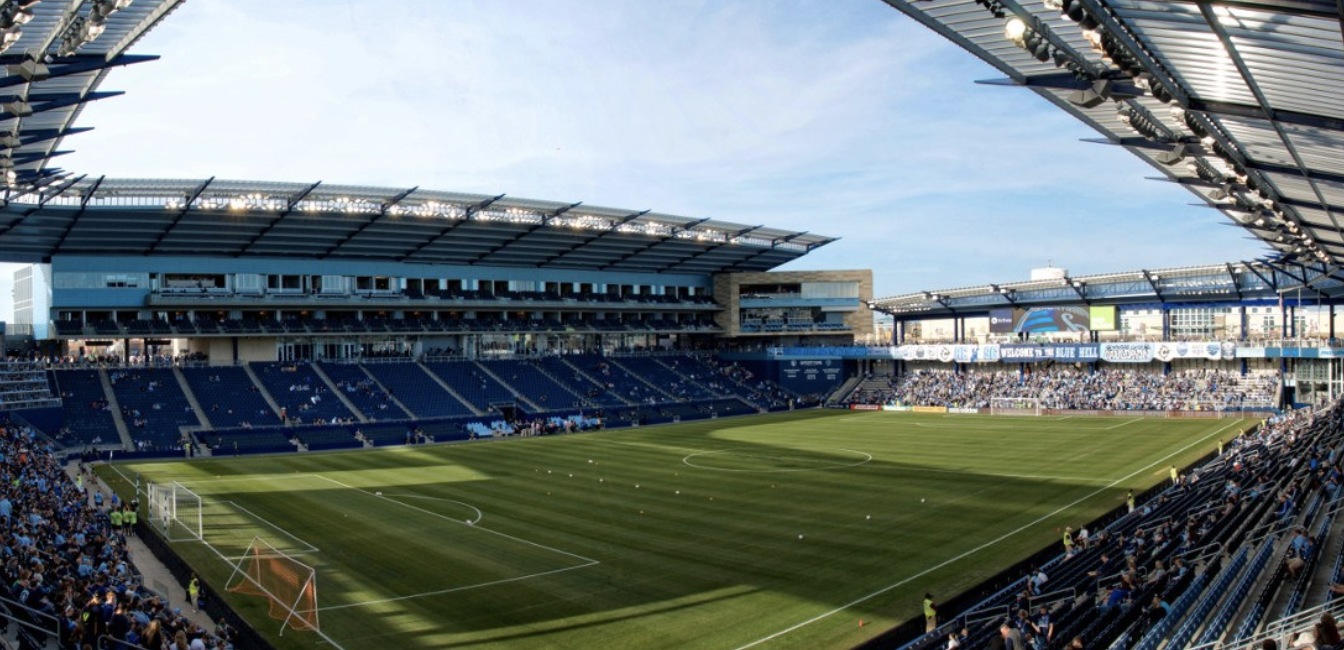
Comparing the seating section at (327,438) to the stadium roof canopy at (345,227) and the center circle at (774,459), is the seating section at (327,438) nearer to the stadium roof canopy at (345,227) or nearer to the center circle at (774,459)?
the stadium roof canopy at (345,227)

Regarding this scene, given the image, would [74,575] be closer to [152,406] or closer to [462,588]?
[462,588]

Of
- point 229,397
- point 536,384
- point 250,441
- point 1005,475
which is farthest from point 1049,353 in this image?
point 229,397

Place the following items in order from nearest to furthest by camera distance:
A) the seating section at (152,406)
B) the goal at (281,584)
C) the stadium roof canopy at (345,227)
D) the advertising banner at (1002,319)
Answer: the goal at (281,584) → the seating section at (152,406) → the stadium roof canopy at (345,227) → the advertising banner at (1002,319)

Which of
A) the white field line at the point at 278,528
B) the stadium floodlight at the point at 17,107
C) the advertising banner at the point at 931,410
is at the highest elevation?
the stadium floodlight at the point at 17,107

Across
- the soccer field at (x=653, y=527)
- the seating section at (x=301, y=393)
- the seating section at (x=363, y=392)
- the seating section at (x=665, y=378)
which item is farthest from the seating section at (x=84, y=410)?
the seating section at (x=665, y=378)

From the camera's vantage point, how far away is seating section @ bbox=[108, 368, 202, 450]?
180 feet

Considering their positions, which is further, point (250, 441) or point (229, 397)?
point (229, 397)

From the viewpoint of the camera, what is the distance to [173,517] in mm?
31266

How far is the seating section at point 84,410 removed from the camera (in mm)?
52125

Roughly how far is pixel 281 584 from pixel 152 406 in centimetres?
4170

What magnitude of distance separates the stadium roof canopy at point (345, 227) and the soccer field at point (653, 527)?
17851 mm

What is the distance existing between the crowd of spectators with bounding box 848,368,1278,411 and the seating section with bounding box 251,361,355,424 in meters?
47.6

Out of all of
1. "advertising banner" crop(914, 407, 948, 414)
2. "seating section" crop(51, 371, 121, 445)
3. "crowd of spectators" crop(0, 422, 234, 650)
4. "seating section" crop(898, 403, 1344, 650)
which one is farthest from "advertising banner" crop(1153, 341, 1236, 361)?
"seating section" crop(51, 371, 121, 445)

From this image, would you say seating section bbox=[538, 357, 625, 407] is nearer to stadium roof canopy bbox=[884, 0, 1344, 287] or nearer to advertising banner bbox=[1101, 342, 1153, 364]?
advertising banner bbox=[1101, 342, 1153, 364]
